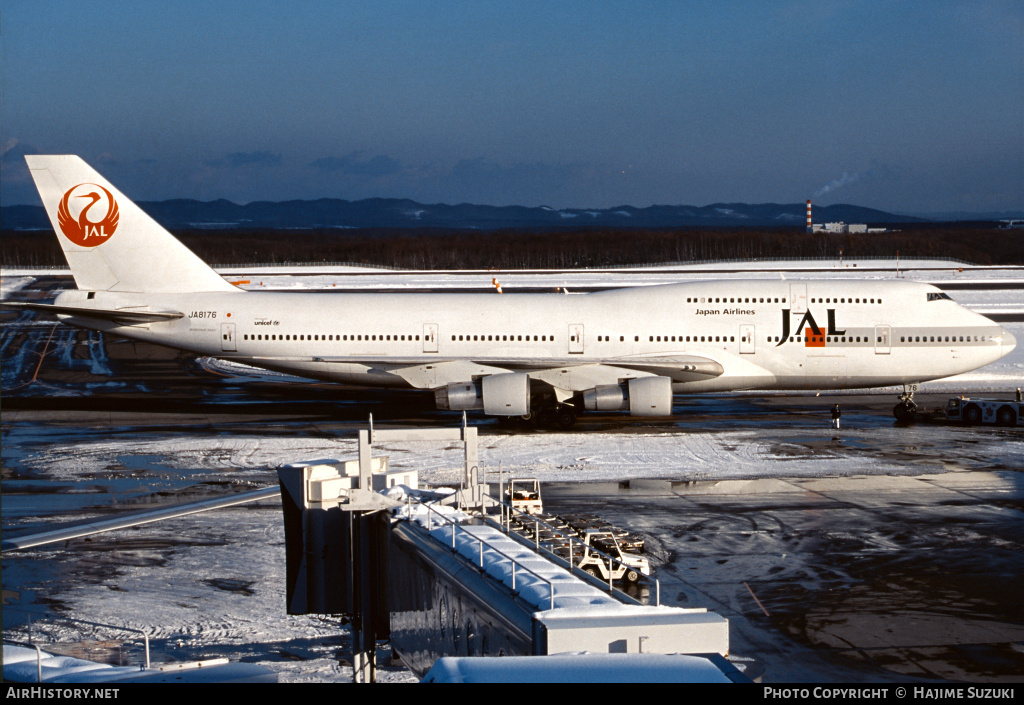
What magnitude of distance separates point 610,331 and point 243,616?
21554 mm

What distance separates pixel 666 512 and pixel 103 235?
78.3 ft

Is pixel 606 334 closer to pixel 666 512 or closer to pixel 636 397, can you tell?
pixel 636 397

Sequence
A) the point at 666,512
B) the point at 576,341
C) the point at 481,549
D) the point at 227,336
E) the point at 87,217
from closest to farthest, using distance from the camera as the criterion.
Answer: the point at 481,549, the point at 666,512, the point at 576,341, the point at 227,336, the point at 87,217

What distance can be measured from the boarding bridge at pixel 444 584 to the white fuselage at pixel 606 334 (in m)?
19.7

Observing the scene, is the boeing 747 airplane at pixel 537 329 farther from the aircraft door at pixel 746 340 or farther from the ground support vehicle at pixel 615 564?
the ground support vehicle at pixel 615 564

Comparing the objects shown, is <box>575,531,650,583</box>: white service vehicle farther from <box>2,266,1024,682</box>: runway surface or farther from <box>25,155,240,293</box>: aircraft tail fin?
<box>25,155,240,293</box>: aircraft tail fin

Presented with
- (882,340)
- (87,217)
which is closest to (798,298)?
(882,340)

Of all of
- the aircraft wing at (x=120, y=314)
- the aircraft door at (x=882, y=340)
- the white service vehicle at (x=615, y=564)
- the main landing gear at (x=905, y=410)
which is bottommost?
the white service vehicle at (x=615, y=564)

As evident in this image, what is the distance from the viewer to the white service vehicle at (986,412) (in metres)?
38.0

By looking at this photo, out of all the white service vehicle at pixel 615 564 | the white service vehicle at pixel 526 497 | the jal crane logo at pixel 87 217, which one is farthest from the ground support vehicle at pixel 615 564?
the jal crane logo at pixel 87 217

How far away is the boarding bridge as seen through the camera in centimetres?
964

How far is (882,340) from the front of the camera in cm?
3797

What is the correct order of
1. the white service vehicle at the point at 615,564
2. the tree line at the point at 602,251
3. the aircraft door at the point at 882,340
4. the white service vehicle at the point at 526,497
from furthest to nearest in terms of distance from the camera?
the tree line at the point at 602,251
the aircraft door at the point at 882,340
the white service vehicle at the point at 526,497
the white service vehicle at the point at 615,564

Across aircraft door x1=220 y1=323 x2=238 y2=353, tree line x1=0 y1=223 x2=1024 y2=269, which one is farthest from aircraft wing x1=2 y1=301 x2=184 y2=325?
tree line x1=0 y1=223 x2=1024 y2=269
